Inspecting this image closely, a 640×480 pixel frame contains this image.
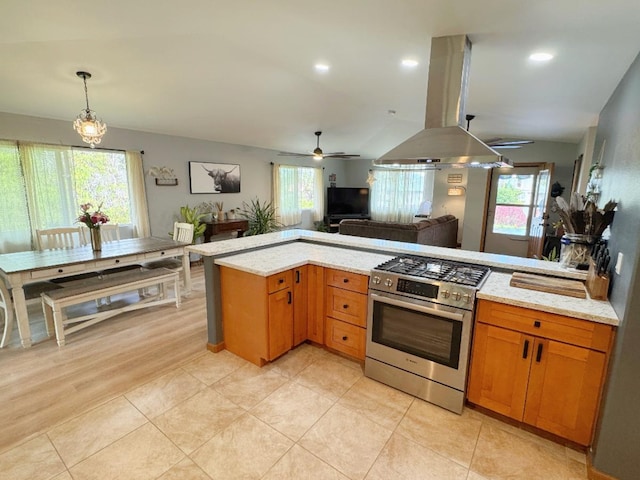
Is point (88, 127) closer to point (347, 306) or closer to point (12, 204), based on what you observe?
point (12, 204)

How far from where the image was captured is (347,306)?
8.26 ft

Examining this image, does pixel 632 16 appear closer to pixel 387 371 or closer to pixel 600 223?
pixel 600 223

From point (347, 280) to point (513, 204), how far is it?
558 centimetres

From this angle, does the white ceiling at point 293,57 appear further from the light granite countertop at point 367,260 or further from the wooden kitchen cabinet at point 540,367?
the wooden kitchen cabinet at point 540,367

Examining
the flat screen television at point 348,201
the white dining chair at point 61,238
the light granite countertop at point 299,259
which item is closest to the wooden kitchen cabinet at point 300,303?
the light granite countertop at point 299,259

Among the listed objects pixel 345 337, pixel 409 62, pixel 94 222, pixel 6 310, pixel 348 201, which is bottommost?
pixel 345 337

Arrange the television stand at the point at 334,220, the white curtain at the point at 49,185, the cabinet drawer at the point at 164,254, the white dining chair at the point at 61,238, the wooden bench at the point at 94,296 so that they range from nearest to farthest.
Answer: the wooden bench at the point at 94,296 < the cabinet drawer at the point at 164,254 < the white dining chair at the point at 61,238 < the white curtain at the point at 49,185 < the television stand at the point at 334,220

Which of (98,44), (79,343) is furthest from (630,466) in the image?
(98,44)

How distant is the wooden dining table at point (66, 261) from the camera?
8.97ft

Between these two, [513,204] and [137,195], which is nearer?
[137,195]

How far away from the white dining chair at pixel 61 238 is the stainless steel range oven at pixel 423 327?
3.91m

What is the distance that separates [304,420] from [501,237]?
6203 mm

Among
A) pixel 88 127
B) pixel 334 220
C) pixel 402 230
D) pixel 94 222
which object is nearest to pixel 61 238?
pixel 94 222

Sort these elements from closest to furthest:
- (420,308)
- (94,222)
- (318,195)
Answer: (420,308) → (94,222) → (318,195)
